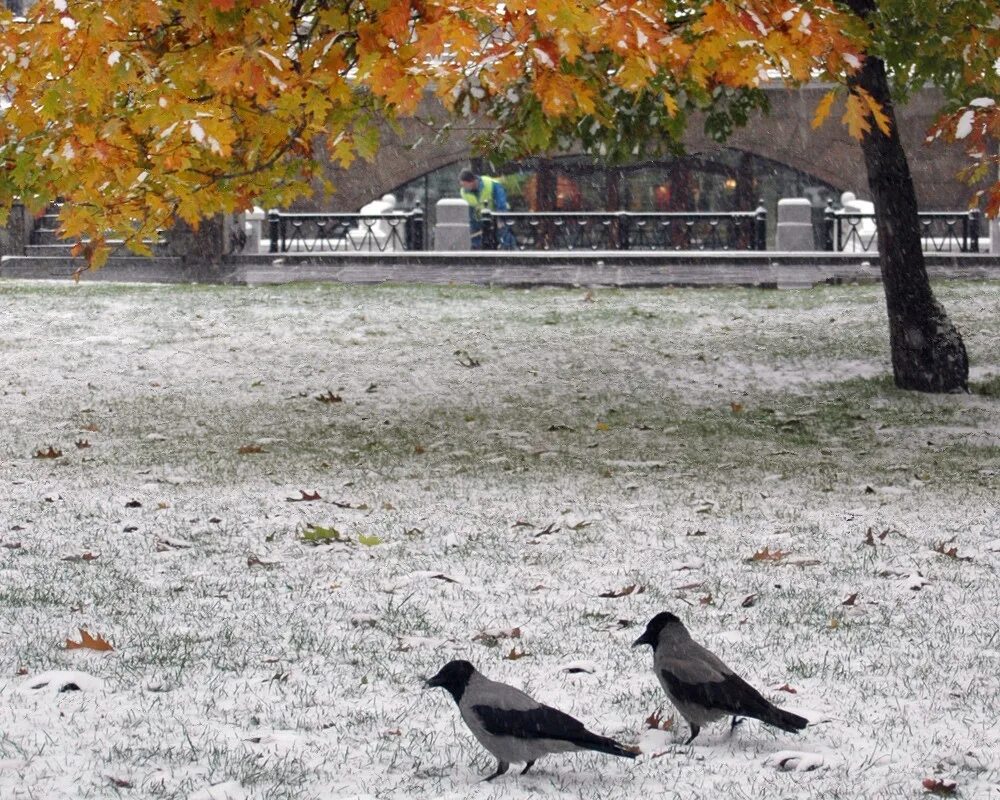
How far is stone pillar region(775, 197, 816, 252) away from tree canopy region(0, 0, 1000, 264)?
691 inches

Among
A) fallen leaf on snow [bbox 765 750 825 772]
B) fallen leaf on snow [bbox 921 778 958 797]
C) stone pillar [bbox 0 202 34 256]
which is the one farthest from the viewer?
stone pillar [bbox 0 202 34 256]

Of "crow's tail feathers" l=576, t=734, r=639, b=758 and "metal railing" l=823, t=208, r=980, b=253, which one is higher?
"metal railing" l=823, t=208, r=980, b=253

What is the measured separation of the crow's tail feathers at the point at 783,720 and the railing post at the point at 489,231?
23546 mm

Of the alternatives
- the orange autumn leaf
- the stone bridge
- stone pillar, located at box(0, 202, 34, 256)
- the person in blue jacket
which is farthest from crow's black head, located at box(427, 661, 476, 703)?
the stone bridge

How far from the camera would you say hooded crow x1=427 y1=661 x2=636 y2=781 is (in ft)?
14.6

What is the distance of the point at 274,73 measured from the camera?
746 centimetres

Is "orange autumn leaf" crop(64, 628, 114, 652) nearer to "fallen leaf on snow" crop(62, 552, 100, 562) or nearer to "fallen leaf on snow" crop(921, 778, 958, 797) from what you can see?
"fallen leaf on snow" crop(62, 552, 100, 562)

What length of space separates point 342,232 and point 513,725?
25441 mm

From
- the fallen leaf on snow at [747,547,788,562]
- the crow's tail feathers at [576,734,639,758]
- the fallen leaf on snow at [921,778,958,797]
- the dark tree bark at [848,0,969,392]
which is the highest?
the dark tree bark at [848,0,969,392]

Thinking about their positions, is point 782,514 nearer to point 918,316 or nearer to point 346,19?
point 346,19

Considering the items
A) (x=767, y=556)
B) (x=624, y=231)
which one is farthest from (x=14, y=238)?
(x=767, y=556)

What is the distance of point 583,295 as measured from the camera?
2217 centimetres

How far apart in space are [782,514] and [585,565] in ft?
6.13

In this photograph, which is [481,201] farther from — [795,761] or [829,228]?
[795,761]
